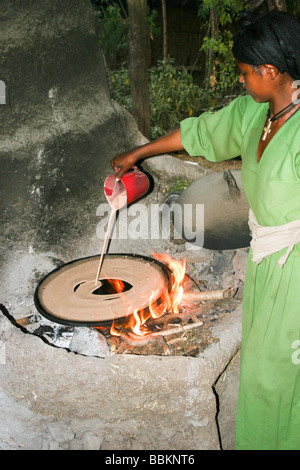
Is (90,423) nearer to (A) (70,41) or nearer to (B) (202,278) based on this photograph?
(B) (202,278)

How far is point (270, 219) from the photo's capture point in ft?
5.72

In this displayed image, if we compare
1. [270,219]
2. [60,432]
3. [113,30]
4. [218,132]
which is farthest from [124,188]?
[113,30]

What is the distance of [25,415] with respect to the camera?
2.24 meters

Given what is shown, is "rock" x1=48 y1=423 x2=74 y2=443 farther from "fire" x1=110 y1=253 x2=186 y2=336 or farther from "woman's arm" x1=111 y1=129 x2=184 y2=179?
"woman's arm" x1=111 y1=129 x2=184 y2=179

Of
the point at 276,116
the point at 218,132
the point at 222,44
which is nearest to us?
the point at 276,116

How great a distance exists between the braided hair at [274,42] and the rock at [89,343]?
150 centimetres

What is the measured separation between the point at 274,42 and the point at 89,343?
1.63 m

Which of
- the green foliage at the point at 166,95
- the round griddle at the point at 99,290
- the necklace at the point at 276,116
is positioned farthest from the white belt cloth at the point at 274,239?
the green foliage at the point at 166,95

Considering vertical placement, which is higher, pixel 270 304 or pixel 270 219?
pixel 270 219

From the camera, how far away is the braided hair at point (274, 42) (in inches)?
59.9

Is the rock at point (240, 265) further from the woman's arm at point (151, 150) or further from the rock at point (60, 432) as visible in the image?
the rock at point (60, 432)

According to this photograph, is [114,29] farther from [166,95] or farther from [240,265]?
[240,265]

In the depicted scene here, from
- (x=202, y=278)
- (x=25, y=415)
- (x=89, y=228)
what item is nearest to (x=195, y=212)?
(x=202, y=278)

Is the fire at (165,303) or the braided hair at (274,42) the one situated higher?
the braided hair at (274,42)
